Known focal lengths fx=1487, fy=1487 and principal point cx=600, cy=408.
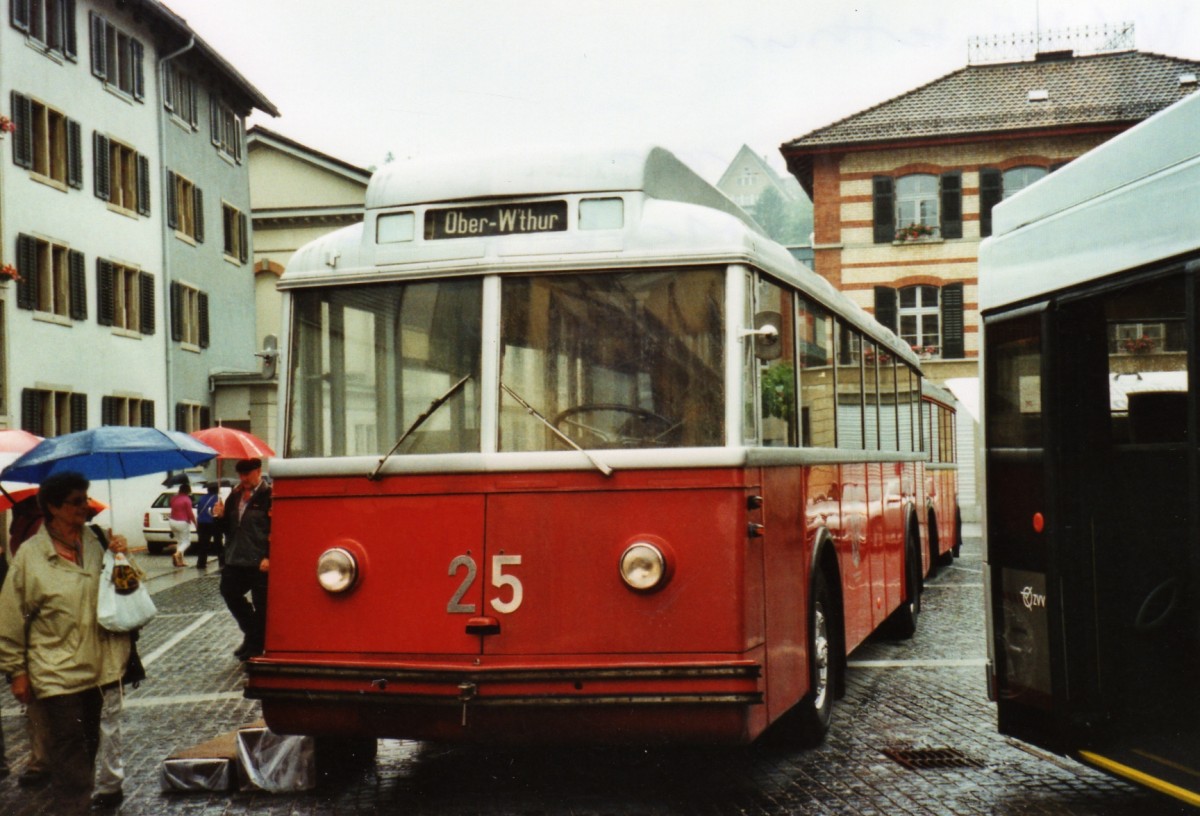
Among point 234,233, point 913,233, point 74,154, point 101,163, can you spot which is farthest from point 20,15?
point 913,233

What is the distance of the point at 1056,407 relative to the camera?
6488mm

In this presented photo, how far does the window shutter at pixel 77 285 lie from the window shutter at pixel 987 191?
23781mm

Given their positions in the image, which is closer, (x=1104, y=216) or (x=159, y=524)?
(x=1104, y=216)

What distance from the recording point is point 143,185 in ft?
118

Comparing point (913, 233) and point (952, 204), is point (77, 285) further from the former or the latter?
point (952, 204)

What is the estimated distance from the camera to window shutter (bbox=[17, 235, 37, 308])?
2953 centimetres

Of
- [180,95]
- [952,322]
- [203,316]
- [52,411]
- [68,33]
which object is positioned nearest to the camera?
[52,411]

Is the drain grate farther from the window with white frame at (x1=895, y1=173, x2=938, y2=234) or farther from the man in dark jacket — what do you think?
the window with white frame at (x1=895, y1=173, x2=938, y2=234)

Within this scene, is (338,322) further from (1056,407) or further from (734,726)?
(1056,407)

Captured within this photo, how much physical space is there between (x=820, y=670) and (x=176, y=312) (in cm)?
3168

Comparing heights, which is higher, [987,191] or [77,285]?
[987,191]

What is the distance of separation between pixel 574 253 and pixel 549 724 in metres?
2.17

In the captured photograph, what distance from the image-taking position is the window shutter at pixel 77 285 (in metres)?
31.8

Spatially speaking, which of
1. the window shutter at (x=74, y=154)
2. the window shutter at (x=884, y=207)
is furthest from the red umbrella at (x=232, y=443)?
the window shutter at (x=884, y=207)
